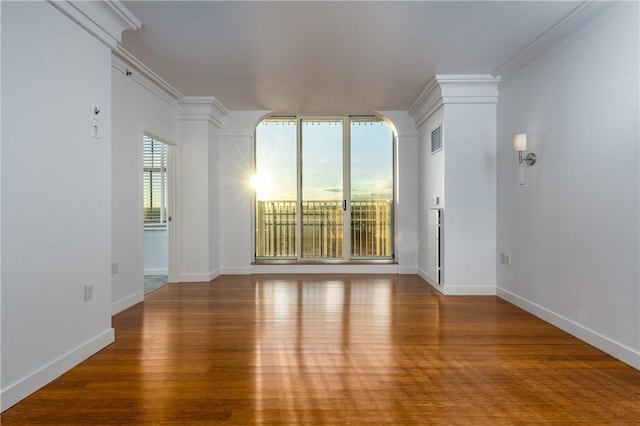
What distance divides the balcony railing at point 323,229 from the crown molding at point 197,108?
1.87m

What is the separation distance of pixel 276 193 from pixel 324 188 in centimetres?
86

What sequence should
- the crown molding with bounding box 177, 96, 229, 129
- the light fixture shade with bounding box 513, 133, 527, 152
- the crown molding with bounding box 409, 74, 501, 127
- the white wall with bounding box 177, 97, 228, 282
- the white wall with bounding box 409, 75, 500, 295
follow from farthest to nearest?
the white wall with bounding box 177, 97, 228, 282
the crown molding with bounding box 177, 96, 229, 129
the white wall with bounding box 409, 75, 500, 295
the crown molding with bounding box 409, 74, 501, 127
the light fixture shade with bounding box 513, 133, 527, 152

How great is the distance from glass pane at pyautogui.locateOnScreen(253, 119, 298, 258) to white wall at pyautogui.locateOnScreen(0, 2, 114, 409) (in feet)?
12.5

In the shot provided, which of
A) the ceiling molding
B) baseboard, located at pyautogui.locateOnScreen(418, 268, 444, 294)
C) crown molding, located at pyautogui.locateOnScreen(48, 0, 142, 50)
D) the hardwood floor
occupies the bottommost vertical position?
the hardwood floor

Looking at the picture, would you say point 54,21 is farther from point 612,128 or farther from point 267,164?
point 267,164

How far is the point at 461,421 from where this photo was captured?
184 centimetres

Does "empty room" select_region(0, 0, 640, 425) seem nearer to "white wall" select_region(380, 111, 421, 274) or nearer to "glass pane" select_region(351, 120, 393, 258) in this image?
"white wall" select_region(380, 111, 421, 274)

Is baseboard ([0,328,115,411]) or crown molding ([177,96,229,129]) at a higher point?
crown molding ([177,96,229,129])

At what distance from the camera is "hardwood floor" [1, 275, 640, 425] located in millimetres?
1907

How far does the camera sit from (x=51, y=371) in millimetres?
2258

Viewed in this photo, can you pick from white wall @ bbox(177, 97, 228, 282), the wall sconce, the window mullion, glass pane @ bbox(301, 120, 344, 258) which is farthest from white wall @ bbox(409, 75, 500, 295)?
white wall @ bbox(177, 97, 228, 282)

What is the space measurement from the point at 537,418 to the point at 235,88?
4.48 meters

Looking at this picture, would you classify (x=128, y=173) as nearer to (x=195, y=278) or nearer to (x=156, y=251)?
(x=195, y=278)

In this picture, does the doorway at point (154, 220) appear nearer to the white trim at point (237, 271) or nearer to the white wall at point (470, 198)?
the white trim at point (237, 271)
